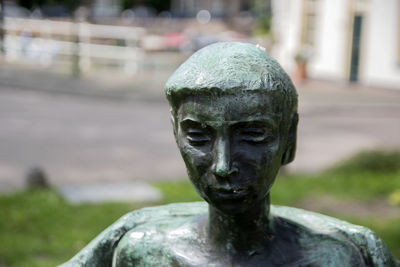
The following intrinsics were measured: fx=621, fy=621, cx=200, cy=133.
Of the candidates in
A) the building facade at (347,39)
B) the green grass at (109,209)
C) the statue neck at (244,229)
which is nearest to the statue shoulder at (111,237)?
the statue neck at (244,229)

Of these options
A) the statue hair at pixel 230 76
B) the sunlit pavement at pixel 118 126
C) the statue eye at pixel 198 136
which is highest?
the statue hair at pixel 230 76

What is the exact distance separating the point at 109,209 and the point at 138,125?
5.62 metres

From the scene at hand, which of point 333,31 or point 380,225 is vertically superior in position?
point 333,31

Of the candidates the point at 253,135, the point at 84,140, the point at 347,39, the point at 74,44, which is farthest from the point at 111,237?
the point at 347,39

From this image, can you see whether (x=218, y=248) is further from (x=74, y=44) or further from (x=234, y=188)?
(x=74, y=44)

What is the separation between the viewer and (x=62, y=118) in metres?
12.5

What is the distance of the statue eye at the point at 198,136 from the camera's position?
5.26 feet

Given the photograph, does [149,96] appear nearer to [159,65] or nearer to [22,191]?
[159,65]

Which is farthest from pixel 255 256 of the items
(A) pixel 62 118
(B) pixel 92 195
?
(A) pixel 62 118

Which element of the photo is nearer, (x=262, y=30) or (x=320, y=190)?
(x=320, y=190)

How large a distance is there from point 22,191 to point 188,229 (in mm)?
5597

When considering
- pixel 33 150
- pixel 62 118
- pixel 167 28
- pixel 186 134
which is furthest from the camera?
pixel 167 28

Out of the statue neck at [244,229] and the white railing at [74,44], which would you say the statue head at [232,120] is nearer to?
the statue neck at [244,229]

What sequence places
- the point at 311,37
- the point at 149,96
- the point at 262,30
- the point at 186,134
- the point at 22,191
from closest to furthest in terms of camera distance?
the point at 186,134 → the point at 22,191 → the point at 149,96 → the point at 311,37 → the point at 262,30
